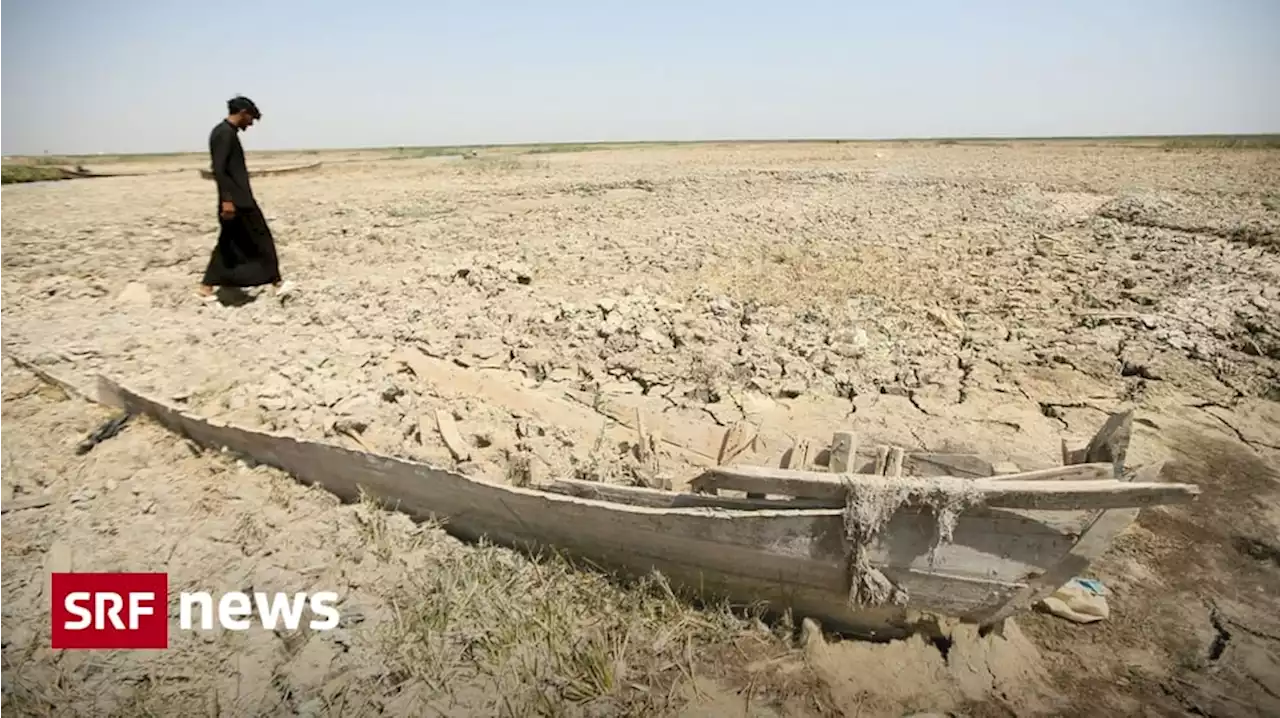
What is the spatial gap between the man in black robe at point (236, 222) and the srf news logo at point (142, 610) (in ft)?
10.7

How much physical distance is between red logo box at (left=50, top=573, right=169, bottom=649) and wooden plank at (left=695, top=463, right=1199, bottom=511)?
254cm

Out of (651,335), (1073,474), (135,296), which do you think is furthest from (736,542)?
(135,296)

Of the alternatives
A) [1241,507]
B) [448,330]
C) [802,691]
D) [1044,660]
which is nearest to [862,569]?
[802,691]

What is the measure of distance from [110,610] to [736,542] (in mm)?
2731

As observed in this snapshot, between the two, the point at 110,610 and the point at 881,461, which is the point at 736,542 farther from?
the point at 110,610

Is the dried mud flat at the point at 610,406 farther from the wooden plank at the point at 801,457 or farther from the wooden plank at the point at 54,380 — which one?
the wooden plank at the point at 801,457

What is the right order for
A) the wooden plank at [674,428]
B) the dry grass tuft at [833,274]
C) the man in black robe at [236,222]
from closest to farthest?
the wooden plank at [674,428], the man in black robe at [236,222], the dry grass tuft at [833,274]

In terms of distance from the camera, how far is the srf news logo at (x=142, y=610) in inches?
105

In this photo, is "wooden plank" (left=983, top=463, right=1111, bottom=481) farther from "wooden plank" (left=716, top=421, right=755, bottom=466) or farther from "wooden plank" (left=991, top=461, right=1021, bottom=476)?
"wooden plank" (left=716, top=421, right=755, bottom=466)

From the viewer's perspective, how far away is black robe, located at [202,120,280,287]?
5125mm

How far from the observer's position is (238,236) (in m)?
5.57

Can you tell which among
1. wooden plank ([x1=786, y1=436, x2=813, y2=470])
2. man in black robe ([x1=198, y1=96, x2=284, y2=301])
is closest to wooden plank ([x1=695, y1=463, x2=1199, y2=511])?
wooden plank ([x1=786, y1=436, x2=813, y2=470])

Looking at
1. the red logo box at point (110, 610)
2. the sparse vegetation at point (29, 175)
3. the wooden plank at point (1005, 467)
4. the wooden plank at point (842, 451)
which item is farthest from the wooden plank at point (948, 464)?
the sparse vegetation at point (29, 175)

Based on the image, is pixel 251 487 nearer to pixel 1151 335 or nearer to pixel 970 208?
pixel 1151 335
